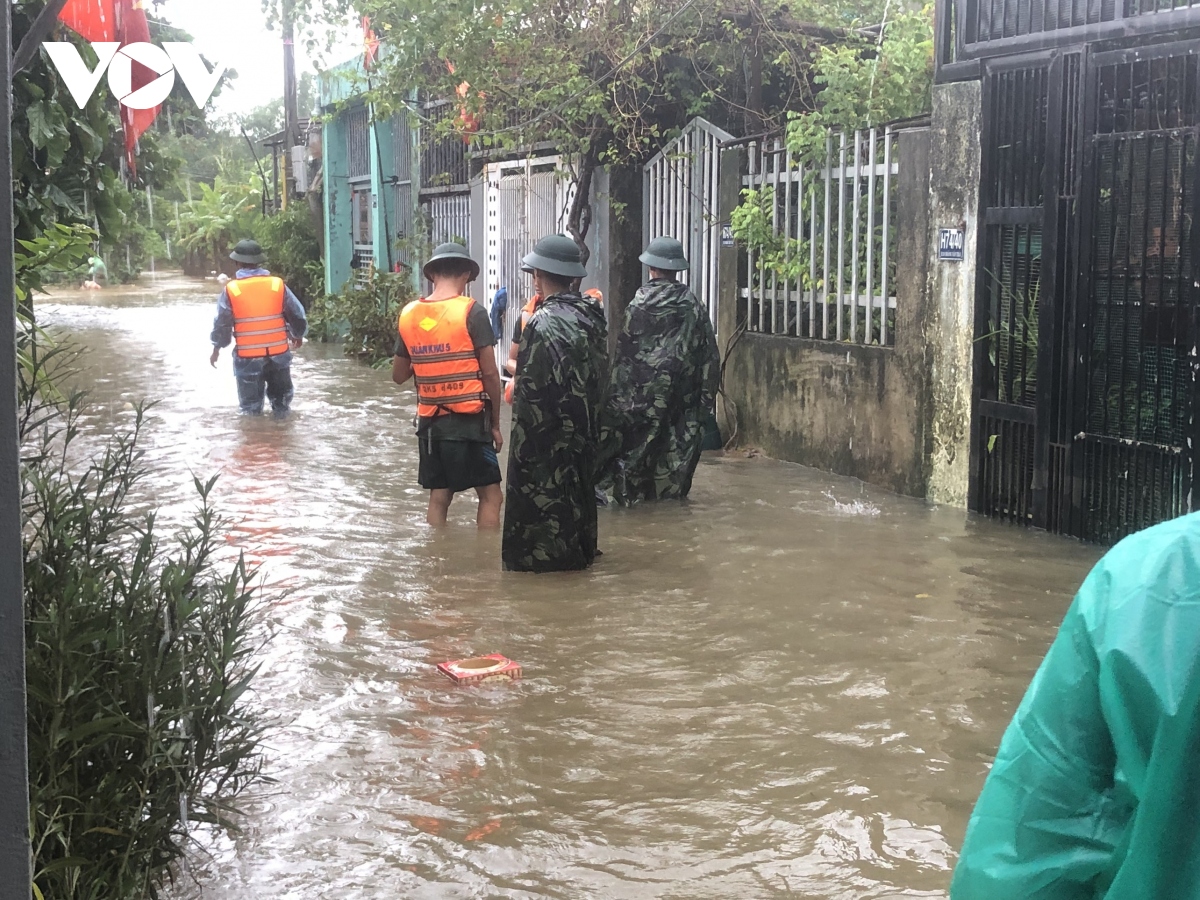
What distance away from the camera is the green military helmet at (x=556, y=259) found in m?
7.50

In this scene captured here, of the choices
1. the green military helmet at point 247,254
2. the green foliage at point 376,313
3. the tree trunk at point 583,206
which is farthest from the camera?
the green foliage at point 376,313

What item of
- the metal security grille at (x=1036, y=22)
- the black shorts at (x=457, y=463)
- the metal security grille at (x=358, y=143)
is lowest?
the black shorts at (x=457, y=463)

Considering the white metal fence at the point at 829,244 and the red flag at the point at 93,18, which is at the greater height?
the red flag at the point at 93,18

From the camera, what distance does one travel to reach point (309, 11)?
1279 centimetres

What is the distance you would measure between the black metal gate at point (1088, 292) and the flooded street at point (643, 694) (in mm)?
403

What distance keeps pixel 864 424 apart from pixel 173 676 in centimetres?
710

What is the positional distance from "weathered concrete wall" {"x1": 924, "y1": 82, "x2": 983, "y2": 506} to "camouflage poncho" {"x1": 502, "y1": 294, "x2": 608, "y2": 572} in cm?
262

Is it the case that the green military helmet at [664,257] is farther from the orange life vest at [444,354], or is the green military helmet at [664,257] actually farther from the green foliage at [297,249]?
the green foliage at [297,249]

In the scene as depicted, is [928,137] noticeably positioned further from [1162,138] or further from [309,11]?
[309,11]

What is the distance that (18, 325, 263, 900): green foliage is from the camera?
3.05 meters

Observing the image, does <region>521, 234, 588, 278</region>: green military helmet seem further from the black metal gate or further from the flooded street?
the black metal gate

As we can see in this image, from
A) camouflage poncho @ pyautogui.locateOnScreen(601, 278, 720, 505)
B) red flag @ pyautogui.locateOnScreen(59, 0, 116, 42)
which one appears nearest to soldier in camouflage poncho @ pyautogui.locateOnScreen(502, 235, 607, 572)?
camouflage poncho @ pyautogui.locateOnScreen(601, 278, 720, 505)

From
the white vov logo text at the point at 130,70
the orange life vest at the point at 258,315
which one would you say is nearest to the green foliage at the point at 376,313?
the orange life vest at the point at 258,315

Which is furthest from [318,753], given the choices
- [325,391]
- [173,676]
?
[325,391]
